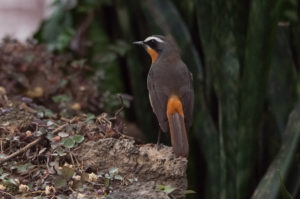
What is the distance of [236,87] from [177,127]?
72 cm

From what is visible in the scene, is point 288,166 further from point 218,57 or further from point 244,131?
point 218,57

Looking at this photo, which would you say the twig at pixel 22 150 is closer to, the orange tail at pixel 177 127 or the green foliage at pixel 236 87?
the green foliage at pixel 236 87

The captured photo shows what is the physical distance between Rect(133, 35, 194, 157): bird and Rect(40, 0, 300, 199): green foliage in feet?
1.09

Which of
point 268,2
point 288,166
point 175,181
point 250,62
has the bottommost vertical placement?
point 288,166

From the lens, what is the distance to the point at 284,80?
3.79 meters

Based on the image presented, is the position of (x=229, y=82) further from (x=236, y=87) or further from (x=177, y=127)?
(x=177, y=127)

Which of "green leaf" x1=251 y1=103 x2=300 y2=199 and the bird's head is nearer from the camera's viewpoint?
"green leaf" x1=251 y1=103 x2=300 y2=199

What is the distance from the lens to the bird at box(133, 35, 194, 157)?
2857mm

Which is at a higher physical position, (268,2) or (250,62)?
(268,2)

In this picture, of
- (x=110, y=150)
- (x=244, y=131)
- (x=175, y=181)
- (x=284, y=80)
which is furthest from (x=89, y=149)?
(x=284, y=80)

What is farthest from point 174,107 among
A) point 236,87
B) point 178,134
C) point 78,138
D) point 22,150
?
point 22,150

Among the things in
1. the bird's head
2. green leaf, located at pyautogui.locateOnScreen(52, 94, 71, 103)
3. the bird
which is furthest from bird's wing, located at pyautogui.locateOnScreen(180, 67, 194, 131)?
green leaf, located at pyautogui.locateOnScreen(52, 94, 71, 103)

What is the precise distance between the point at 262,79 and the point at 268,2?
0.39 meters

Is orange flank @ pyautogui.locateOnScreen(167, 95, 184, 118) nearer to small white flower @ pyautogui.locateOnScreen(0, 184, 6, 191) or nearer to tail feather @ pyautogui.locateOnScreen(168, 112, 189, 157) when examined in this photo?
tail feather @ pyautogui.locateOnScreen(168, 112, 189, 157)
